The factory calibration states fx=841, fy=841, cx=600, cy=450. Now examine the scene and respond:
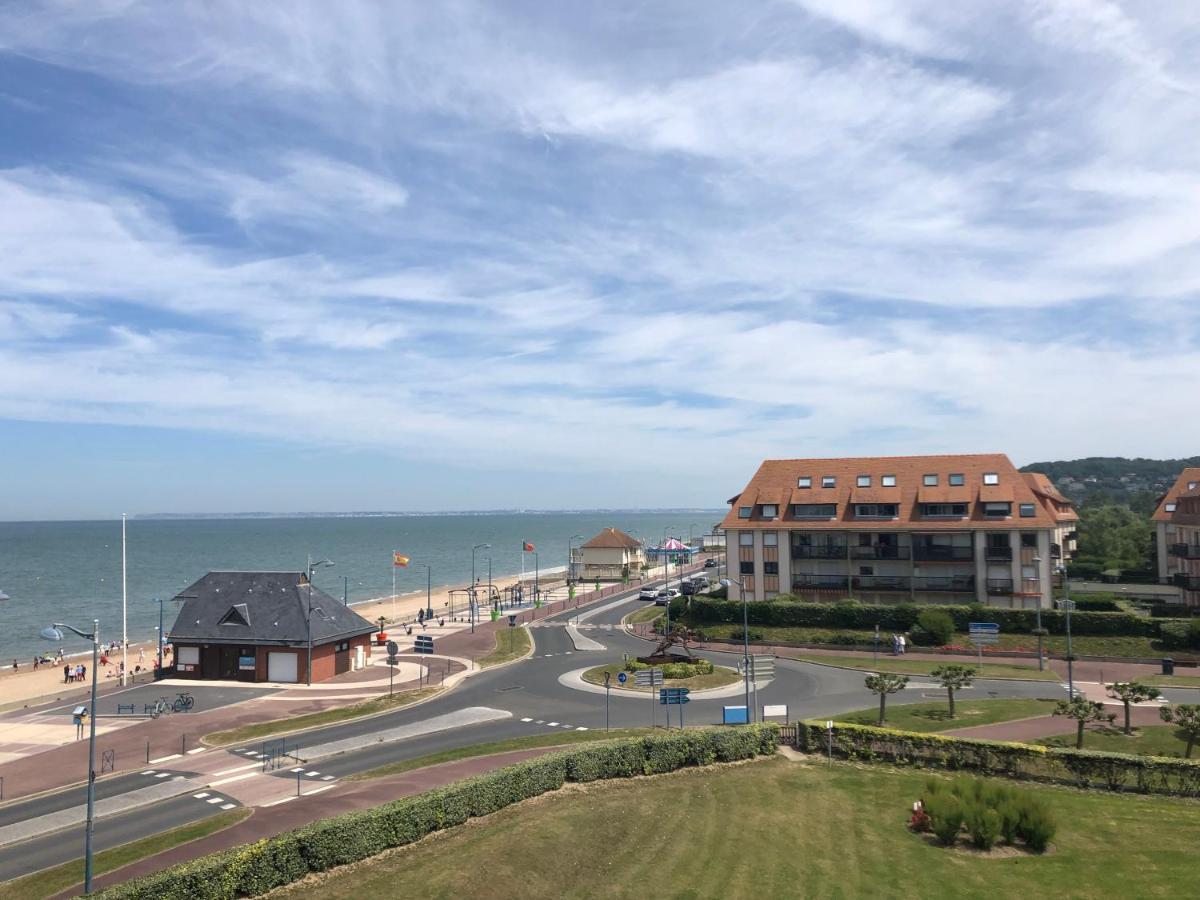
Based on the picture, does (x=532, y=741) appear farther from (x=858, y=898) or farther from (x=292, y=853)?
(x=858, y=898)

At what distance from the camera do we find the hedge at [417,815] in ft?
65.4

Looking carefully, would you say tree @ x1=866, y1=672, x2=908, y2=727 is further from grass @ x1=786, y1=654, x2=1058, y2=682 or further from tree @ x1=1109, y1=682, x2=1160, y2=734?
grass @ x1=786, y1=654, x2=1058, y2=682

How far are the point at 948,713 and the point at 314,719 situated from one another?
31.5 metres

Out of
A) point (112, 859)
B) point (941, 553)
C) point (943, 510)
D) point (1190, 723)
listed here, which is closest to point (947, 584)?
point (941, 553)

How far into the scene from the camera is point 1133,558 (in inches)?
3976

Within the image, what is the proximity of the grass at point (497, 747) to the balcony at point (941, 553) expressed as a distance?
40.3 metres

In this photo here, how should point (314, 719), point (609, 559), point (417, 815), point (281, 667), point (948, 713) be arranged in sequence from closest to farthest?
point (417, 815) → point (948, 713) → point (314, 719) → point (281, 667) → point (609, 559)

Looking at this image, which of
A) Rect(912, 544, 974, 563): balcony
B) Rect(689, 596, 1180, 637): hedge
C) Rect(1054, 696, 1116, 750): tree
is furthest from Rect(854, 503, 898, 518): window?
A: Rect(1054, 696, 1116, 750): tree

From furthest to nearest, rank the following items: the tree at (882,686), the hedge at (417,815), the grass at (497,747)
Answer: the tree at (882,686) → the grass at (497,747) → the hedge at (417,815)

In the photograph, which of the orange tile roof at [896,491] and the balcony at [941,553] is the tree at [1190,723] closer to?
the orange tile roof at [896,491]

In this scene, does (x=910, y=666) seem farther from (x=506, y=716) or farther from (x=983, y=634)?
(x=506, y=716)

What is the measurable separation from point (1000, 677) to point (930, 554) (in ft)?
67.4

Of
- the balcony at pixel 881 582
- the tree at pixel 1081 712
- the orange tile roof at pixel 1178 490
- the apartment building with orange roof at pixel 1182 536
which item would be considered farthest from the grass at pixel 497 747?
the orange tile roof at pixel 1178 490

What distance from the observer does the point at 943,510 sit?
70.6 meters
